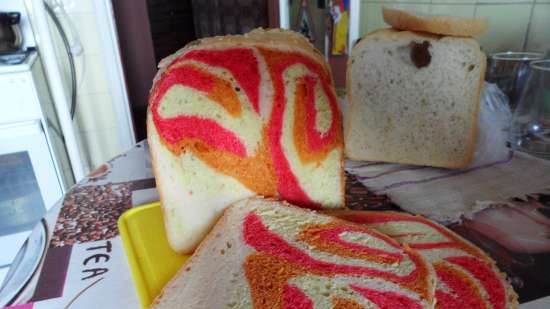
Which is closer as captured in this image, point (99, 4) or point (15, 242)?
point (15, 242)

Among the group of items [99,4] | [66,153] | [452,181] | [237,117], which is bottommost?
[66,153]

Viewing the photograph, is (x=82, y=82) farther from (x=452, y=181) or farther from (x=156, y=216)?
(x=452, y=181)

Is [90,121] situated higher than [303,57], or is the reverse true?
[303,57]

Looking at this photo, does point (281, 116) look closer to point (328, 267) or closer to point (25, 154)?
point (328, 267)

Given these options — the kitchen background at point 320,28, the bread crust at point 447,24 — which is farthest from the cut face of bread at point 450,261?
the kitchen background at point 320,28

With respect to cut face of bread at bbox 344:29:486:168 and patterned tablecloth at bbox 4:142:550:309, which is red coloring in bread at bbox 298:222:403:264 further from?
cut face of bread at bbox 344:29:486:168

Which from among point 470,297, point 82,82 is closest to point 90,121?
point 82,82

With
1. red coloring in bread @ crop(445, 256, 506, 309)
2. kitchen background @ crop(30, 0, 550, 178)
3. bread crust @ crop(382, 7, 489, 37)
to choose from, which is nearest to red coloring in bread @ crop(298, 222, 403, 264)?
red coloring in bread @ crop(445, 256, 506, 309)
